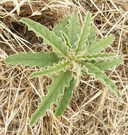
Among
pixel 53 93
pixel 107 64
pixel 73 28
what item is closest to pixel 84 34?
pixel 73 28

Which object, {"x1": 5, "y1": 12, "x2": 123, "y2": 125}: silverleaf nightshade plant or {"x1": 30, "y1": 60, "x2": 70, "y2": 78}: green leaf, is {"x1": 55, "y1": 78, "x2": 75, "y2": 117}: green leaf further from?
{"x1": 30, "y1": 60, "x2": 70, "y2": 78}: green leaf

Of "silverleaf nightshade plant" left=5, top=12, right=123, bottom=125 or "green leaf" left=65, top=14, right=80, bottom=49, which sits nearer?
"silverleaf nightshade plant" left=5, top=12, right=123, bottom=125

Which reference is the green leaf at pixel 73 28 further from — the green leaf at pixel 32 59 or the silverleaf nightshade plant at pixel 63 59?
the green leaf at pixel 32 59

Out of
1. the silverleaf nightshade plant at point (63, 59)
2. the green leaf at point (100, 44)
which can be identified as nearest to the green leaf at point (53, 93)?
the silverleaf nightshade plant at point (63, 59)

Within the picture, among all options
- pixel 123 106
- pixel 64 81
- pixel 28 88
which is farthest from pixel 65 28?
pixel 123 106

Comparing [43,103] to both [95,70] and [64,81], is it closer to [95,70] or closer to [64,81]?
[64,81]

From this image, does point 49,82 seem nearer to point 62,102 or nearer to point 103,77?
point 62,102

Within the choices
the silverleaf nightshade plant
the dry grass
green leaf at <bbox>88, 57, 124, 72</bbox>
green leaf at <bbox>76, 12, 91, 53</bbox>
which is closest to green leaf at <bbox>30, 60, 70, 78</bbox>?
the silverleaf nightshade plant

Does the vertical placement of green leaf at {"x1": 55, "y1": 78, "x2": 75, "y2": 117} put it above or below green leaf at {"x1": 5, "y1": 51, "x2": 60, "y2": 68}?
below
